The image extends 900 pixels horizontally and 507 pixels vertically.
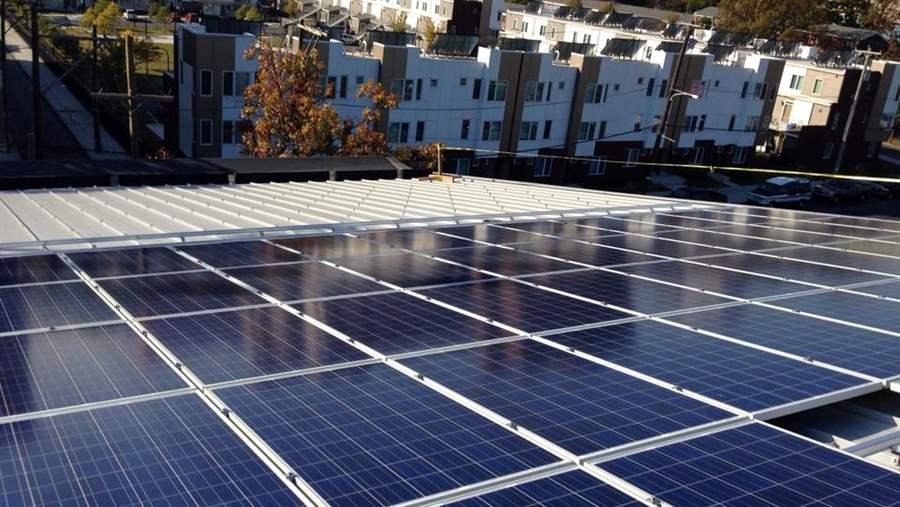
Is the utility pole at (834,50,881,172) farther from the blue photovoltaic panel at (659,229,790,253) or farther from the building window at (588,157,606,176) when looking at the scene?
the blue photovoltaic panel at (659,229,790,253)

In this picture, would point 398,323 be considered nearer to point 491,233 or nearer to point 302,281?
A: point 302,281

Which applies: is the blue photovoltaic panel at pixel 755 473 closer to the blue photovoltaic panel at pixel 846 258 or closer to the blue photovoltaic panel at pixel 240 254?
the blue photovoltaic panel at pixel 240 254

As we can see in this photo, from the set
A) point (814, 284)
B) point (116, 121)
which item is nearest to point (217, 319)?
point (814, 284)

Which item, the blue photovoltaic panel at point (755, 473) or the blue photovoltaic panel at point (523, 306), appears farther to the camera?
the blue photovoltaic panel at point (523, 306)

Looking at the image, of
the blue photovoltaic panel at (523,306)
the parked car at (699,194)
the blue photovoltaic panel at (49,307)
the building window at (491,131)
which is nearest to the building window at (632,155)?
the parked car at (699,194)

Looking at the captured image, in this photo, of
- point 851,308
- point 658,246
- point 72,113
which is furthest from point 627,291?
point 72,113

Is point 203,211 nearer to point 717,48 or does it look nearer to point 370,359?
point 370,359
